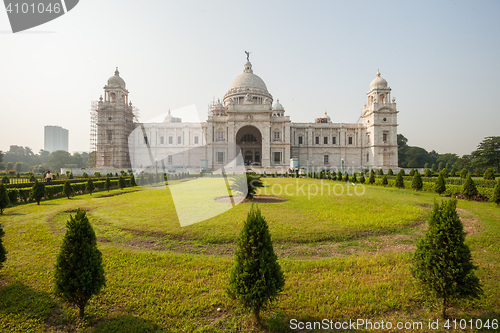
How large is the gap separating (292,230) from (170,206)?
259 inches

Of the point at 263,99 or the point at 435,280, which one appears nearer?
the point at 435,280

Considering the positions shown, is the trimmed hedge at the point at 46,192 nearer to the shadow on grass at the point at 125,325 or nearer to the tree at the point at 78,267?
the tree at the point at 78,267

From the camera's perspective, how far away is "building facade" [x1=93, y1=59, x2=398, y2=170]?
44.9 m

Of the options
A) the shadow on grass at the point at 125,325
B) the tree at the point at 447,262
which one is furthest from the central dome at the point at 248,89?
the shadow on grass at the point at 125,325

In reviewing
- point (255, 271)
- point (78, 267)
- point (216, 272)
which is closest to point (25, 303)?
point (78, 267)

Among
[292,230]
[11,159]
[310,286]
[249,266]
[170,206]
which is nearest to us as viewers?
[249,266]

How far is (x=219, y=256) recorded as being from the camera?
6.05 metres

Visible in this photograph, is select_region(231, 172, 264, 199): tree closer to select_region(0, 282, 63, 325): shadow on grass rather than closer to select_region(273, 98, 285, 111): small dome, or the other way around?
select_region(0, 282, 63, 325): shadow on grass

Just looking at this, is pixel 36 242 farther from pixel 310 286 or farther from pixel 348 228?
pixel 348 228

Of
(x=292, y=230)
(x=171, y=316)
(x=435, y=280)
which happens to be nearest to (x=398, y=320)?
(x=435, y=280)

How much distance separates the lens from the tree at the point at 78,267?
11.8ft

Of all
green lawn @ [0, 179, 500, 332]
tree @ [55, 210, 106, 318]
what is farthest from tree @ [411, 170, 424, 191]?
tree @ [55, 210, 106, 318]

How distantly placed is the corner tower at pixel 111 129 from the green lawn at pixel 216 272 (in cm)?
3905

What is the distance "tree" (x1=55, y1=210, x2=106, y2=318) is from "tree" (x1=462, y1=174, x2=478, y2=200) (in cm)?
1785
